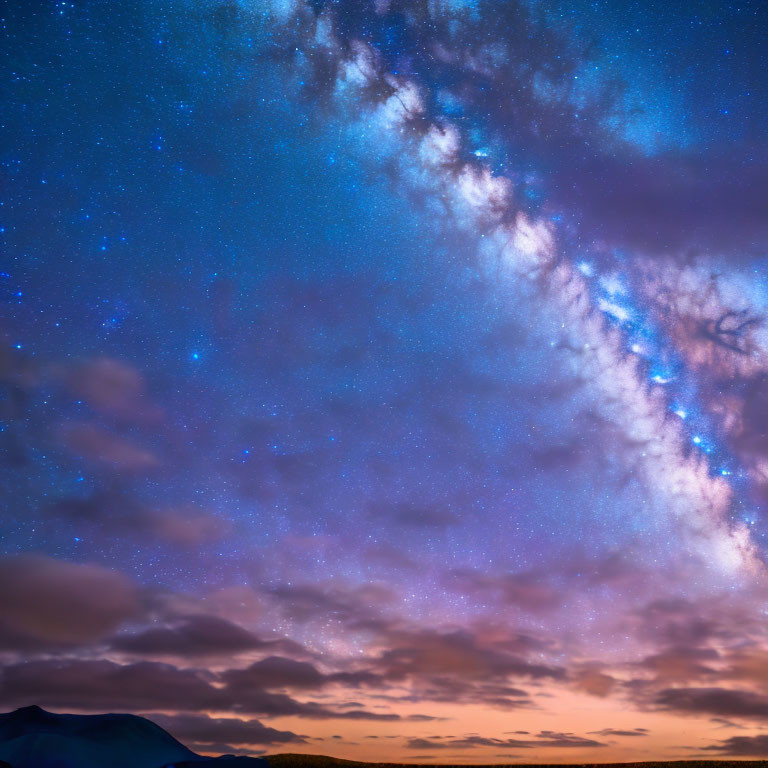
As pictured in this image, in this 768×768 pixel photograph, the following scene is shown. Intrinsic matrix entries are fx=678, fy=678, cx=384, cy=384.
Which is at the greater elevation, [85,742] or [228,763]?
[85,742]

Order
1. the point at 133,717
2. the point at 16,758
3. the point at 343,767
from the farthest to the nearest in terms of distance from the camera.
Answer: the point at 343,767, the point at 133,717, the point at 16,758

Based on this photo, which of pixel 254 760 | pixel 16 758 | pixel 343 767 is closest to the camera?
pixel 16 758

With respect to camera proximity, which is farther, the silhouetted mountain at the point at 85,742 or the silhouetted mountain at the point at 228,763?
the silhouetted mountain at the point at 228,763

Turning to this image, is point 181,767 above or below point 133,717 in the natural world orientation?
below

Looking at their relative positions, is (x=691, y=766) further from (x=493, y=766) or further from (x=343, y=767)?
(x=343, y=767)

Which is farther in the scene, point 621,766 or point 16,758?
point 621,766

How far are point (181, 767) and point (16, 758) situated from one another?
11.9 ft

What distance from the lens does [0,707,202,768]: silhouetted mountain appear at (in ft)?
49.4

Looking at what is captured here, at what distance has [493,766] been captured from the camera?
1992 cm

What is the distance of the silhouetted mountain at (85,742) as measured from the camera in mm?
15062

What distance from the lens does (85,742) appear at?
52.3 ft

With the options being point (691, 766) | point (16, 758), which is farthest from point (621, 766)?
point (16, 758)

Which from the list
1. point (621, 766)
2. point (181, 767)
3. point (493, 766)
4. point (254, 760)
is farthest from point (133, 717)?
point (621, 766)

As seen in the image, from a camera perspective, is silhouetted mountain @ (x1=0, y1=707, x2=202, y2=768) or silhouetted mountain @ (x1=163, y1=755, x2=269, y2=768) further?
silhouetted mountain @ (x1=163, y1=755, x2=269, y2=768)
